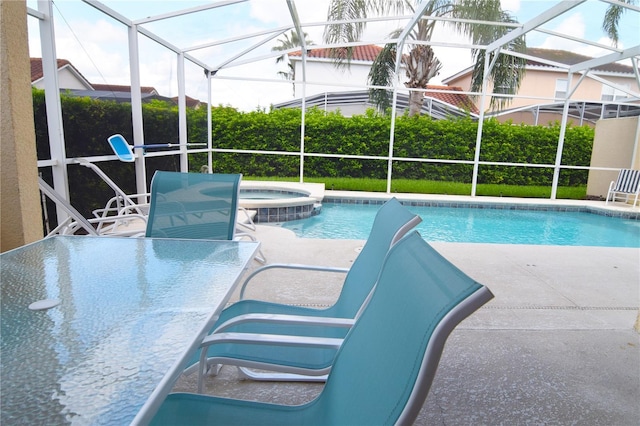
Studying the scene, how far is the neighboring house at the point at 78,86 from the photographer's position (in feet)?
12.3

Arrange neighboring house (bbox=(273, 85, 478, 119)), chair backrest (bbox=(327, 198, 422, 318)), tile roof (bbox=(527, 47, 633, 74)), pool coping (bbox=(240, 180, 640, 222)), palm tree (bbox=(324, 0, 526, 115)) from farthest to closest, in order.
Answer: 1. neighboring house (bbox=(273, 85, 478, 119))
2. pool coping (bbox=(240, 180, 640, 222))
3. tile roof (bbox=(527, 47, 633, 74))
4. palm tree (bbox=(324, 0, 526, 115))
5. chair backrest (bbox=(327, 198, 422, 318))

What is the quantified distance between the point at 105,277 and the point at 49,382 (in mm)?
711

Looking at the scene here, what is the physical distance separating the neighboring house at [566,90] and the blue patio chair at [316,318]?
8199 mm

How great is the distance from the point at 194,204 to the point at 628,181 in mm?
9878

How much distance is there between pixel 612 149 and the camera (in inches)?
401

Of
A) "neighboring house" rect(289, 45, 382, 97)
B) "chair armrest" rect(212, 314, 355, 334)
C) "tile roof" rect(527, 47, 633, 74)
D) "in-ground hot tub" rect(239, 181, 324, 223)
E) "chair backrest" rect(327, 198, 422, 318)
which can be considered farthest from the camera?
"neighboring house" rect(289, 45, 382, 97)

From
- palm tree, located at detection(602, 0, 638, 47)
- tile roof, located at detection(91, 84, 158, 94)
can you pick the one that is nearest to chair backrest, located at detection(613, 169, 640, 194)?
Result: palm tree, located at detection(602, 0, 638, 47)

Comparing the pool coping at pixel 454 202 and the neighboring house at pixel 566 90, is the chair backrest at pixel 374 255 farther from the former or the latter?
the neighboring house at pixel 566 90

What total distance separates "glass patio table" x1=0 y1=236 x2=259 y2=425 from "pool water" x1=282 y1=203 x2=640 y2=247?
189 inches

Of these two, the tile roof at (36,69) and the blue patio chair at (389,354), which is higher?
the tile roof at (36,69)

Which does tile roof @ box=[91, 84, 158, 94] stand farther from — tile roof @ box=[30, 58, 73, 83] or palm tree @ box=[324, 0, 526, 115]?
palm tree @ box=[324, 0, 526, 115]

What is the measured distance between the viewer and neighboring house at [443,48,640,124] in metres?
8.46

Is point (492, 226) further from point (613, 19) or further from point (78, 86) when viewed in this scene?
point (78, 86)

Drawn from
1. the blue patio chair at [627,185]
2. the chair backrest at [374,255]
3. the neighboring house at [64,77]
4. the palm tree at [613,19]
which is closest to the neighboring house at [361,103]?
the blue patio chair at [627,185]
